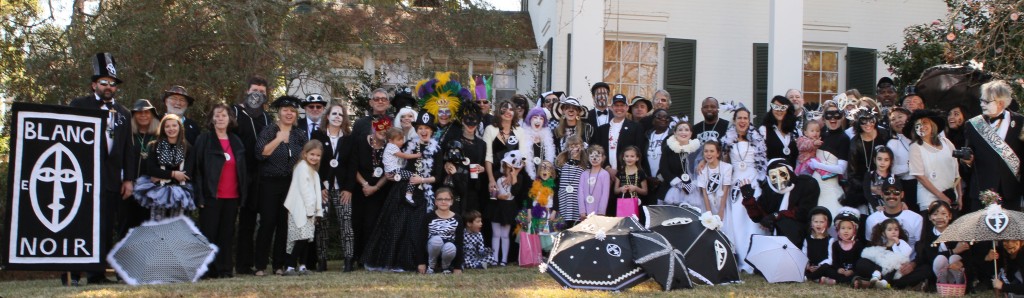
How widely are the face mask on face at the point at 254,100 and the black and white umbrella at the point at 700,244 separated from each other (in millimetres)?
3797

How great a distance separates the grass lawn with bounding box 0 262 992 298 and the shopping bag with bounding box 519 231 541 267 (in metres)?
1.10

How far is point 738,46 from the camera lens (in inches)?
714

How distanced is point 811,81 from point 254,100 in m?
10.8

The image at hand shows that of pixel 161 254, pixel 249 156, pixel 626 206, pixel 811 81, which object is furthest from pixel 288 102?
pixel 811 81

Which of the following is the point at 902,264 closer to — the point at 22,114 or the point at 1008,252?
the point at 1008,252

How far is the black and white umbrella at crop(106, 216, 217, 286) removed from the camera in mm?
8828

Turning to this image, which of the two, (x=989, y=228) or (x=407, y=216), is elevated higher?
(x=989, y=228)

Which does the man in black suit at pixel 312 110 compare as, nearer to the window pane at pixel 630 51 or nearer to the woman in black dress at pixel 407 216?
the woman in black dress at pixel 407 216

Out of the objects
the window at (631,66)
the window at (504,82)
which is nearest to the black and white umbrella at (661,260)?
the window at (631,66)

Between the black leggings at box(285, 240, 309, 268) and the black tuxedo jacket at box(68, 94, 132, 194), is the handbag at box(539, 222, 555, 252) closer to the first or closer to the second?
the black leggings at box(285, 240, 309, 268)

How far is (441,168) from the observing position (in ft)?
34.8

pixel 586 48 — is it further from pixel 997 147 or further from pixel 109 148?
pixel 109 148

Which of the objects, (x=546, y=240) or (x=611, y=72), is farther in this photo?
(x=611, y=72)

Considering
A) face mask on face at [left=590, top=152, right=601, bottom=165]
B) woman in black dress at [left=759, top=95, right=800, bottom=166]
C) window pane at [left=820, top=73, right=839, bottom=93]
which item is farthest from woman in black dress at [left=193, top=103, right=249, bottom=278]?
window pane at [left=820, top=73, right=839, bottom=93]
